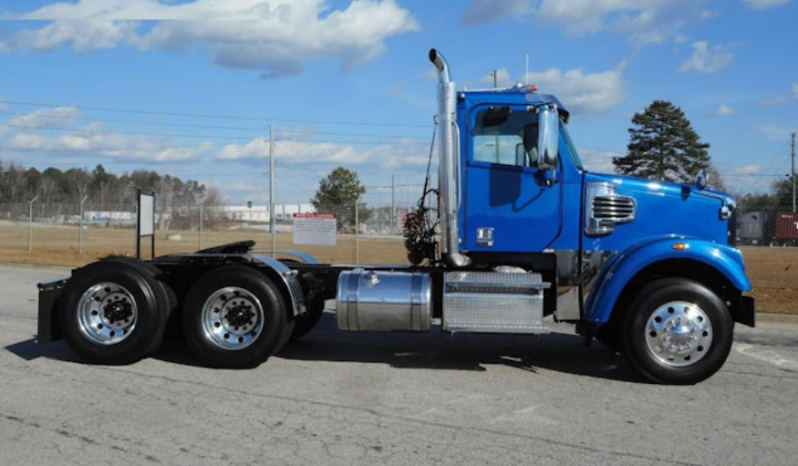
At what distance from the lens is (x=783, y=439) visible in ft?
16.4

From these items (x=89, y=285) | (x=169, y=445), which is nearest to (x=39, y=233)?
(x=89, y=285)

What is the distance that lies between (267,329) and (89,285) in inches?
77.8

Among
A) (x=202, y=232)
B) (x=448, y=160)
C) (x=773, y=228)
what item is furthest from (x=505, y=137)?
(x=773, y=228)

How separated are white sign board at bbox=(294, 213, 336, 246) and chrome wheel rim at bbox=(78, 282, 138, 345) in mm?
10126

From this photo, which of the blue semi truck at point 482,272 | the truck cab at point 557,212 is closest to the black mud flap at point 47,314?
the blue semi truck at point 482,272

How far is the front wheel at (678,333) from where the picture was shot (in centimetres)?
643

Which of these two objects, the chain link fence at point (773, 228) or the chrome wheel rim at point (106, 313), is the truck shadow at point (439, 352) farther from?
the chain link fence at point (773, 228)

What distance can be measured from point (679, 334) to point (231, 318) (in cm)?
440

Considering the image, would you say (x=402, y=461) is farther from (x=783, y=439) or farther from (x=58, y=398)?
(x=58, y=398)

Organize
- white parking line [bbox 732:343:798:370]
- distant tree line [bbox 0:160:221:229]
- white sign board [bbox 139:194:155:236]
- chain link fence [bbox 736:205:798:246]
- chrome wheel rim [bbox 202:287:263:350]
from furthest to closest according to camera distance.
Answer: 1. distant tree line [bbox 0:160:221:229]
2. chain link fence [bbox 736:205:798:246]
3. white sign board [bbox 139:194:155:236]
4. white parking line [bbox 732:343:798:370]
5. chrome wheel rim [bbox 202:287:263:350]

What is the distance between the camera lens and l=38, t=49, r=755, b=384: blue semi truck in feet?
22.4

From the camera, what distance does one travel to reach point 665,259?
6.59 m

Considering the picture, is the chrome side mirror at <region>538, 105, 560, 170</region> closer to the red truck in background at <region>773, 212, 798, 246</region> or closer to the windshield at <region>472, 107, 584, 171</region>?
the windshield at <region>472, 107, 584, 171</region>

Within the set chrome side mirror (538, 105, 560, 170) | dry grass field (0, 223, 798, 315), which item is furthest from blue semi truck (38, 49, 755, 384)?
dry grass field (0, 223, 798, 315)
